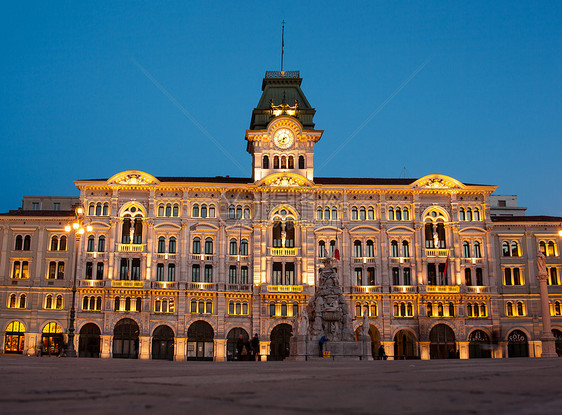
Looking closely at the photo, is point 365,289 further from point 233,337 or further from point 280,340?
point 233,337

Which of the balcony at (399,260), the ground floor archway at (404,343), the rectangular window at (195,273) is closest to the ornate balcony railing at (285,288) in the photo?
the rectangular window at (195,273)

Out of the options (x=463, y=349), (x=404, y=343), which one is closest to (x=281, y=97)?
(x=404, y=343)

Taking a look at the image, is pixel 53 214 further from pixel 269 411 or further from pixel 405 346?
pixel 269 411

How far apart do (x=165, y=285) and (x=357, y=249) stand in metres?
19.0

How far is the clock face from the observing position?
6231 centimetres

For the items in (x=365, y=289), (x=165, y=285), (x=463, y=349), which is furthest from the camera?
(x=365, y=289)

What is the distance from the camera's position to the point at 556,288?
198 ft

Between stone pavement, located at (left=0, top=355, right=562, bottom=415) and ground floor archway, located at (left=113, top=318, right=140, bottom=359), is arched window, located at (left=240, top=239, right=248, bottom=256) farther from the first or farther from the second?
stone pavement, located at (left=0, top=355, right=562, bottom=415)

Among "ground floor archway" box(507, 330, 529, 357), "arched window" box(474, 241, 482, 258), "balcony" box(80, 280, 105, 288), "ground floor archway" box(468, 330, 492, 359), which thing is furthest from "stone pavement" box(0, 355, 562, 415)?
"ground floor archway" box(507, 330, 529, 357)

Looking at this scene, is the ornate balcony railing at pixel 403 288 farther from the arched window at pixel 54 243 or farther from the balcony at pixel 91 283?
the arched window at pixel 54 243

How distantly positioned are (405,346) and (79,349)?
30.6m

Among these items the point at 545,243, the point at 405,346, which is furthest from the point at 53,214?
the point at 545,243

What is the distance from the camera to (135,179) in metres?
60.0

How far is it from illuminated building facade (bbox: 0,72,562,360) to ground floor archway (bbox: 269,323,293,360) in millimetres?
132
